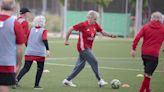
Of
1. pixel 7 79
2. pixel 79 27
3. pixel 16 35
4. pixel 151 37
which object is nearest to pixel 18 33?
pixel 16 35

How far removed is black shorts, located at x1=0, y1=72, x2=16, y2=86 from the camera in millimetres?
10117

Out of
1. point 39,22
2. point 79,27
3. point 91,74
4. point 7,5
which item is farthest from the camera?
point 91,74

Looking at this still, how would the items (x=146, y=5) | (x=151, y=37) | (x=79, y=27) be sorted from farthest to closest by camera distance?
1. (x=146, y=5)
2. (x=79, y=27)
3. (x=151, y=37)

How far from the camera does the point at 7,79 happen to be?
33.4ft

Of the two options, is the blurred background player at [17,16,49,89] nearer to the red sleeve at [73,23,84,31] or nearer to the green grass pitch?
the green grass pitch

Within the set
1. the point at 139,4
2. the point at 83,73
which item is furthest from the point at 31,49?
the point at 139,4

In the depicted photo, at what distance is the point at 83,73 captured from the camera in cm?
1980

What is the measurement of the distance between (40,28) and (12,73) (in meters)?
5.44

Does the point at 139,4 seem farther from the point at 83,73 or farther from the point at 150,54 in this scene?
the point at 150,54

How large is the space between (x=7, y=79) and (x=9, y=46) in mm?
532

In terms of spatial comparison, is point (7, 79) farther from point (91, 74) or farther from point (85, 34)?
point (91, 74)

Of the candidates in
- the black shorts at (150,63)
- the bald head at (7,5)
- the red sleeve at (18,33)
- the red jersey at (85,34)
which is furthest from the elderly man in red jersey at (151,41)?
the bald head at (7,5)

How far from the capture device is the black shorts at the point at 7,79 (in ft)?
33.2

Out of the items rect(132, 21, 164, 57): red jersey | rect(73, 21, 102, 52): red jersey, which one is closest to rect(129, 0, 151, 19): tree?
rect(73, 21, 102, 52): red jersey
